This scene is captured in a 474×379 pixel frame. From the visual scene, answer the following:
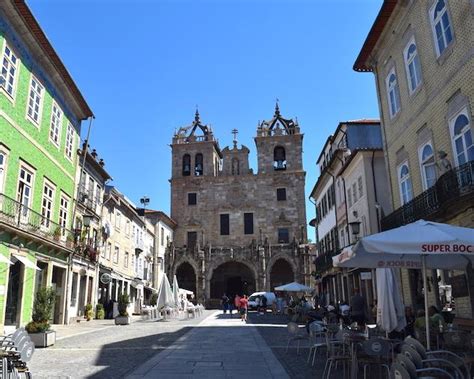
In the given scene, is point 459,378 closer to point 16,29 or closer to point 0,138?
point 0,138

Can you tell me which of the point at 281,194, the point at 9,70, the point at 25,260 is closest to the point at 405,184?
the point at 25,260

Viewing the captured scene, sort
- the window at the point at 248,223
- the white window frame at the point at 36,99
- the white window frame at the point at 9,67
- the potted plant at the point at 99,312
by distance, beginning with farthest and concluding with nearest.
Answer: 1. the window at the point at 248,223
2. the potted plant at the point at 99,312
3. the white window frame at the point at 36,99
4. the white window frame at the point at 9,67

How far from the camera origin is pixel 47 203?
20.6 metres

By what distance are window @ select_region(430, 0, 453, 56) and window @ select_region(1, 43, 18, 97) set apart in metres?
14.0

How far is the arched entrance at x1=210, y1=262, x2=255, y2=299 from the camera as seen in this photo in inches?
1957

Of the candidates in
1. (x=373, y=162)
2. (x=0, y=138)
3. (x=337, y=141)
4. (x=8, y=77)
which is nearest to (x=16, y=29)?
(x=8, y=77)

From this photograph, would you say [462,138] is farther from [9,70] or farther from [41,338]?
[9,70]

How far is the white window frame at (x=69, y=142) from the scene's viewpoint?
23.2 metres

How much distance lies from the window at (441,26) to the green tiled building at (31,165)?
1375cm

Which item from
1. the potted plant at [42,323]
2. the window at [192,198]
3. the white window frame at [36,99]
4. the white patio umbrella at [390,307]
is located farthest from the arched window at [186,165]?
the white patio umbrella at [390,307]

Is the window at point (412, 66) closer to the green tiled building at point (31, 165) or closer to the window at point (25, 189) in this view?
the green tiled building at point (31, 165)

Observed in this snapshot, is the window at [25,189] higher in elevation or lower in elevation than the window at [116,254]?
higher

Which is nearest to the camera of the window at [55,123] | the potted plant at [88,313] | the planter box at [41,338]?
the planter box at [41,338]

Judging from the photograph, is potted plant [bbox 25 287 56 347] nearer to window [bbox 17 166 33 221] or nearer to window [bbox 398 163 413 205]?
window [bbox 17 166 33 221]
